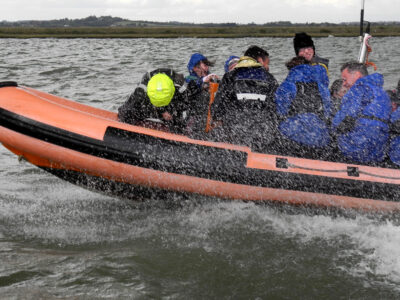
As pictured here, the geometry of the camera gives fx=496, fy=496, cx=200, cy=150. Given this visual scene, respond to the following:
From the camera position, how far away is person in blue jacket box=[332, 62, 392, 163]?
357 centimetres

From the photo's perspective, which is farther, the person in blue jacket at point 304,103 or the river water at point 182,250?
the person in blue jacket at point 304,103

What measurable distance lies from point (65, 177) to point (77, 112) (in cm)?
57

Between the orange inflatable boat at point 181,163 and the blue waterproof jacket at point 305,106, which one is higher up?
the blue waterproof jacket at point 305,106

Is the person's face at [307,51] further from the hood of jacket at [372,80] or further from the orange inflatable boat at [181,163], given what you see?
the orange inflatable boat at [181,163]

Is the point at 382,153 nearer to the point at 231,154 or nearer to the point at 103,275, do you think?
the point at 231,154

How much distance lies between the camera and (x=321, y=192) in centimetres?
386

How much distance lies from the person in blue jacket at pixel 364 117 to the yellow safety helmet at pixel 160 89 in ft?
4.11

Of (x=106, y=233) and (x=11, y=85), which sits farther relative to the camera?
(x=11, y=85)

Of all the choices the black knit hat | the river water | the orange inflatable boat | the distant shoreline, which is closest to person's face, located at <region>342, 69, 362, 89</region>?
the black knit hat

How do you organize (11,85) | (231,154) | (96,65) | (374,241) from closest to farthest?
(374,241), (231,154), (11,85), (96,65)

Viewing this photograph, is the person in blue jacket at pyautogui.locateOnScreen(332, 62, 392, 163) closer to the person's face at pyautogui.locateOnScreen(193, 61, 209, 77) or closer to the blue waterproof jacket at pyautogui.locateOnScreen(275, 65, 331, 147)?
the blue waterproof jacket at pyautogui.locateOnScreen(275, 65, 331, 147)

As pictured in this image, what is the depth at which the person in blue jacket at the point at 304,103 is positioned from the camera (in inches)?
144

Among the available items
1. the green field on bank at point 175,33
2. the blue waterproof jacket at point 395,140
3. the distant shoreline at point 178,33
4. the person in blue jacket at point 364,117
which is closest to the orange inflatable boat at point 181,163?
the blue waterproof jacket at point 395,140

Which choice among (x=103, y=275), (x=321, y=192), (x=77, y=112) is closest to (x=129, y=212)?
(x=77, y=112)
